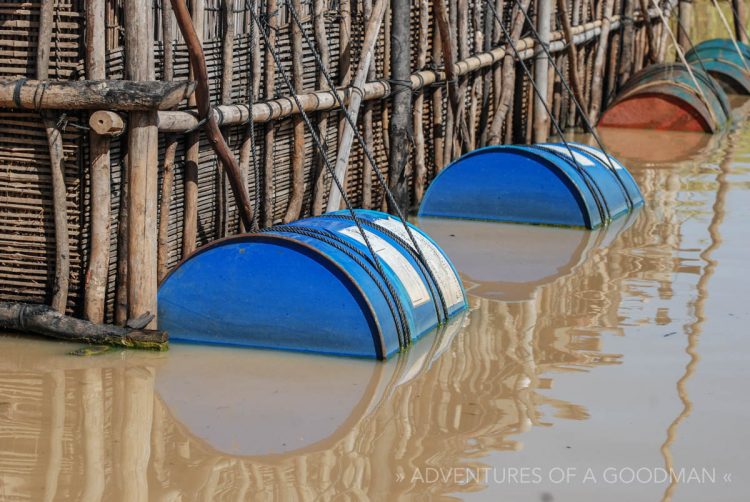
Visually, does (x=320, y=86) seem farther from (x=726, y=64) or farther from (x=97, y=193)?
(x=726, y=64)

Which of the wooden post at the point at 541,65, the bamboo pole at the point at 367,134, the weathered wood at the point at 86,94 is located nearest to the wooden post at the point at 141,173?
the weathered wood at the point at 86,94

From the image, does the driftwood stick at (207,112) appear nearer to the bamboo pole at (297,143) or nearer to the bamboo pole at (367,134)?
the bamboo pole at (297,143)

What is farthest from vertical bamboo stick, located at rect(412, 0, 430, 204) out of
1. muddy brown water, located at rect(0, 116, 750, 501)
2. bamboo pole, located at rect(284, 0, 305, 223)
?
muddy brown water, located at rect(0, 116, 750, 501)

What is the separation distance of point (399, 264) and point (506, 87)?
519cm

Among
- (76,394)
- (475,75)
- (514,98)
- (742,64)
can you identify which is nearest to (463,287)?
Answer: (76,394)

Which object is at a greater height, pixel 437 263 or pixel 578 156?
pixel 578 156

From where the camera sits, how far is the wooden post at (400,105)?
340 inches

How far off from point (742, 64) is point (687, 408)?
45.4 feet

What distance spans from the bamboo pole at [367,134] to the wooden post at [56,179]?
3.05 m

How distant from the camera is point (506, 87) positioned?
11.1m

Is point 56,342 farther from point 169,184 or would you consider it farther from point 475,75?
point 475,75

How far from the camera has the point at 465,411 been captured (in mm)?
5207

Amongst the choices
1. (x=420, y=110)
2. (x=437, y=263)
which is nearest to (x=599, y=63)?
(x=420, y=110)

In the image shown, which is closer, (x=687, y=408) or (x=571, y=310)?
(x=687, y=408)
